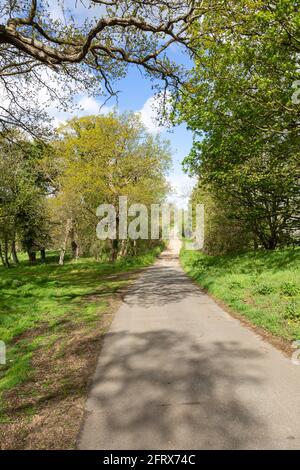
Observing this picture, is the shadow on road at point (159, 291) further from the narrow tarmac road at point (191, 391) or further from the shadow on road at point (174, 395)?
the shadow on road at point (174, 395)

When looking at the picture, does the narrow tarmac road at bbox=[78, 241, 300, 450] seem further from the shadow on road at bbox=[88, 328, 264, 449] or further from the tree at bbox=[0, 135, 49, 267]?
the tree at bbox=[0, 135, 49, 267]

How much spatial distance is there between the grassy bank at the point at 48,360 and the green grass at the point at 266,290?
14.4ft

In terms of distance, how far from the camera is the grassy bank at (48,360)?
4824mm

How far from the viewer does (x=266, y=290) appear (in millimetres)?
11711

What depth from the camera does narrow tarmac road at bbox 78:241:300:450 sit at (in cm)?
437

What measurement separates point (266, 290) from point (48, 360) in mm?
7628

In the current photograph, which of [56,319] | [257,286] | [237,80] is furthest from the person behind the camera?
[237,80]

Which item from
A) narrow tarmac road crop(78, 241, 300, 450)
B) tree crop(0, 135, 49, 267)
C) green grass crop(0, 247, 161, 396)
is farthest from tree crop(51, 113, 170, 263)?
narrow tarmac road crop(78, 241, 300, 450)

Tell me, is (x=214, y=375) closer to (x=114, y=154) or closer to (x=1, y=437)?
(x=1, y=437)

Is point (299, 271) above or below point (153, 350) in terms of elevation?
above

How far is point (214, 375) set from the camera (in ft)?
20.3

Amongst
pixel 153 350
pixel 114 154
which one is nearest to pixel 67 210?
pixel 114 154

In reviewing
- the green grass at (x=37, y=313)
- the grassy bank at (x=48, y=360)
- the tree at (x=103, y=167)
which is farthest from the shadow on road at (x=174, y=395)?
the tree at (x=103, y=167)

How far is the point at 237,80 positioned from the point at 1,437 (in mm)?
15743
